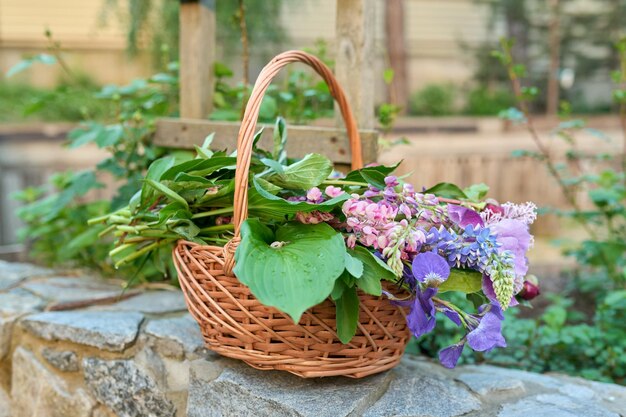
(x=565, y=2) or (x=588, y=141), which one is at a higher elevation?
(x=565, y=2)

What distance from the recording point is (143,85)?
3045 millimetres

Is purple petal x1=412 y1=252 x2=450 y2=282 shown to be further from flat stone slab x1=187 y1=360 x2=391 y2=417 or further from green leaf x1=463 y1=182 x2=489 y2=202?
green leaf x1=463 y1=182 x2=489 y2=202

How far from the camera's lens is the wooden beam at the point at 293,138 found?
221cm

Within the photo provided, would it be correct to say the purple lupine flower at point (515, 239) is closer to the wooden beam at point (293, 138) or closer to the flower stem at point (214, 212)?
the flower stem at point (214, 212)

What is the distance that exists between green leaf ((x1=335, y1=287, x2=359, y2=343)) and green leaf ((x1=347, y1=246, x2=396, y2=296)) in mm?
33

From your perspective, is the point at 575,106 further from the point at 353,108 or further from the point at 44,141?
the point at 353,108

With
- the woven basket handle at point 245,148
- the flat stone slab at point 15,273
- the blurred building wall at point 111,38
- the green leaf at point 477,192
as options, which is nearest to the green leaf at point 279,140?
the woven basket handle at point 245,148

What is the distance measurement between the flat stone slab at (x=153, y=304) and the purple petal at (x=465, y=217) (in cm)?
112

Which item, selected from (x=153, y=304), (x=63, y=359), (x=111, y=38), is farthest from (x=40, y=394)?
(x=111, y=38)

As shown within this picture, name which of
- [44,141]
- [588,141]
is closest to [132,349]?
[44,141]

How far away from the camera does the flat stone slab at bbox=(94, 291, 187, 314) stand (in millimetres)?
2285

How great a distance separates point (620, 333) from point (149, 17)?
895 cm

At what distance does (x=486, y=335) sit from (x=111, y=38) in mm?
11610

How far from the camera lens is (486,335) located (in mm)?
1415
